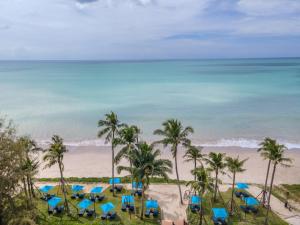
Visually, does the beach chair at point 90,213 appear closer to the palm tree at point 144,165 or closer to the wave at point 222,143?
the palm tree at point 144,165

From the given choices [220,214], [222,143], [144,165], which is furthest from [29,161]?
[222,143]

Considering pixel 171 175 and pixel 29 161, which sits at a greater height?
pixel 29 161

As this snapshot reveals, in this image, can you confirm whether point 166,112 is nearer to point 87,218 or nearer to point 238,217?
point 238,217

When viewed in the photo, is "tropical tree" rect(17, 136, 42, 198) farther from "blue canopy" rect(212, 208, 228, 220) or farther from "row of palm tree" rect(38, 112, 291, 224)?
"blue canopy" rect(212, 208, 228, 220)

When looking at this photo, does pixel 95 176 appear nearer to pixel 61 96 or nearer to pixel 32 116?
pixel 32 116

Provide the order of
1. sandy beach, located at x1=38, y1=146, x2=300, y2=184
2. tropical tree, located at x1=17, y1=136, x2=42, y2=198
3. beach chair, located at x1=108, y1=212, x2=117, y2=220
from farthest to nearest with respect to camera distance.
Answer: sandy beach, located at x1=38, y1=146, x2=300, y2=184 < beach chair, located at x1=108, y1=212, x2=117, y2=220 < tropical tree, located at x1=17, y1=136, x2=42, y2=198

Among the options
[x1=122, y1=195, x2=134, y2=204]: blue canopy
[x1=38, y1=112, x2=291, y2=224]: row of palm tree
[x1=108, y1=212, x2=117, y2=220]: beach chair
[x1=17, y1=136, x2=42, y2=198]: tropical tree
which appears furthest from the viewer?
[x1=122, y1=195, x2=134, y2=204]: blue canopy

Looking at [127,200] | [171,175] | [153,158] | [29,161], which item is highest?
[153,158]

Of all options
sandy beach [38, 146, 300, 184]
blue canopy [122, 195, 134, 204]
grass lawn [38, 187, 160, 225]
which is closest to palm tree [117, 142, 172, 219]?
grass lawn [38, 187, 160, 225]

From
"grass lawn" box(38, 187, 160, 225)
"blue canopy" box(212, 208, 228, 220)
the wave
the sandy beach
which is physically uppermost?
the wave
